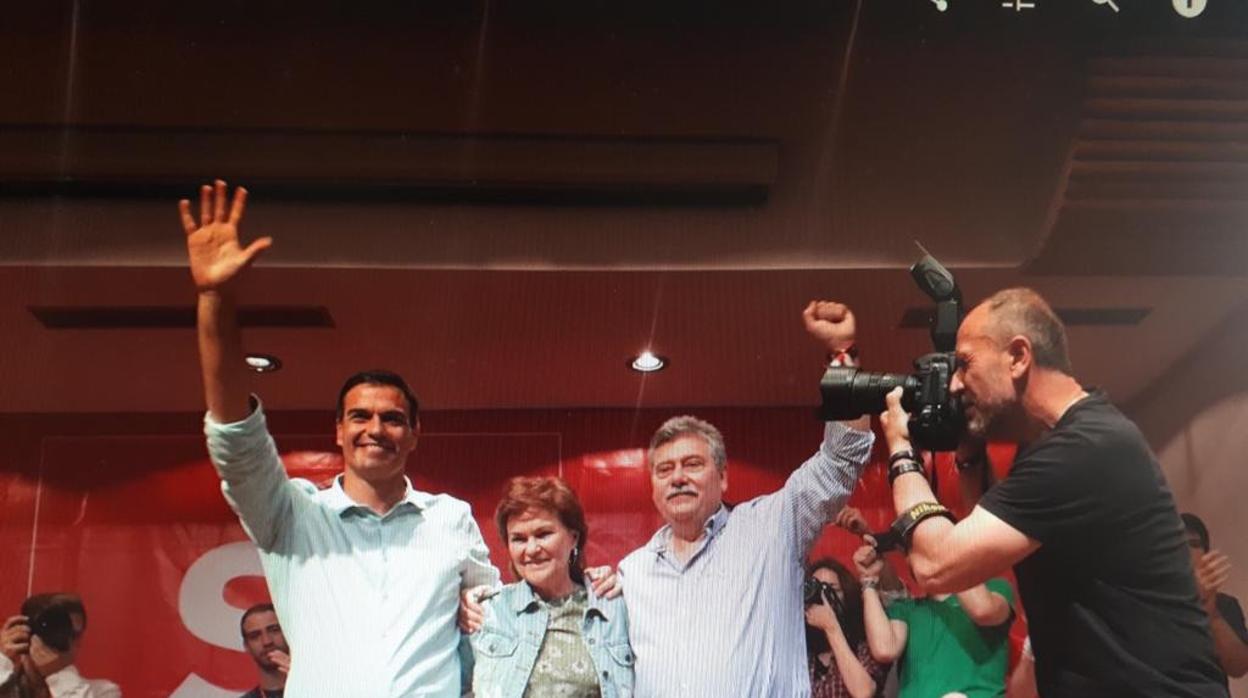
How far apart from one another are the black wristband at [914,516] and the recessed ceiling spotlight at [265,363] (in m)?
1.42

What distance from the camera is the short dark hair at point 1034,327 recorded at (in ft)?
5.30

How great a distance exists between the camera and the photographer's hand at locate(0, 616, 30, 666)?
8.95ft

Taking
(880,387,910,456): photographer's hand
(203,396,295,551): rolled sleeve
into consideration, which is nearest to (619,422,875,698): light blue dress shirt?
(880,387,910,456): photographer's hand

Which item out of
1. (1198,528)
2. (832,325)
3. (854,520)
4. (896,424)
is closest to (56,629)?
(854,520)

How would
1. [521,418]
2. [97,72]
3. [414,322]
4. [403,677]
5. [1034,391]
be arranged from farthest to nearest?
[521,418] < [414,322] < [97,72] < [403,677] < [1034,391]

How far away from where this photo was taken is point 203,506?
286 cm

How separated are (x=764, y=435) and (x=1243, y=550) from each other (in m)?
0.96

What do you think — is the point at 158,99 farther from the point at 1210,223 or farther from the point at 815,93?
the point at 1210,223

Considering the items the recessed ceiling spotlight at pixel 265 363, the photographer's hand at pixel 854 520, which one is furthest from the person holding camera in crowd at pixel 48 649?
the photographer's hand at pixel 854 520

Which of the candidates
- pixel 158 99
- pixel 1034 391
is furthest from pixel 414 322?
pixel 1034 391

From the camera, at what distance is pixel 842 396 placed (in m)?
1.75

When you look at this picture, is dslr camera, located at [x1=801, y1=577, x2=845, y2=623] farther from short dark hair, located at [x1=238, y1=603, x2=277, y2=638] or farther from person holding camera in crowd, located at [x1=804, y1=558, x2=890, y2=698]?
short dark hair, located at [x1=238, y1=603, x2=277, y2=638]

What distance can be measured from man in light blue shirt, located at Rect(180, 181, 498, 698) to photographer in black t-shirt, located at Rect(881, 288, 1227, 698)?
2.22 feet

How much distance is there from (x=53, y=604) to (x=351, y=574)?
1.35 metres
